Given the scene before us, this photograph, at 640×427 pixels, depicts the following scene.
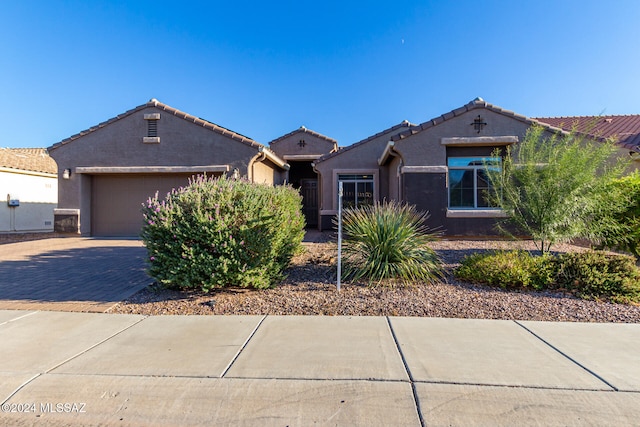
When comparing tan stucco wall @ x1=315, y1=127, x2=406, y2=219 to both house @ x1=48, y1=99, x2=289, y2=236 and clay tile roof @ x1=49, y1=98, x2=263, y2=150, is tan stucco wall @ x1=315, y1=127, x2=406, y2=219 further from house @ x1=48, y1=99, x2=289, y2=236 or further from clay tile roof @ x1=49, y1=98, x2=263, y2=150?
clay tile roof @ x1=49, y1=98, x2=263, y2=150

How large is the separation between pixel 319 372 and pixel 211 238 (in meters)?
3.02

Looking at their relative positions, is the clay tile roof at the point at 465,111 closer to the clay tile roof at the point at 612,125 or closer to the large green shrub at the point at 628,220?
the clay tile roof at the point at 612,125

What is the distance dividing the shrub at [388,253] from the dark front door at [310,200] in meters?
11.6

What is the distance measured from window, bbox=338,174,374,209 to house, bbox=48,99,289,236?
3.63m

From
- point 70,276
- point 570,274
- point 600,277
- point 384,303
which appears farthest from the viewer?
point 70,276

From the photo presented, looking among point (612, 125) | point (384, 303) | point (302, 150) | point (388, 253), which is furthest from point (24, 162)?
point (612, 125)

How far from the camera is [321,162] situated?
1570 cm

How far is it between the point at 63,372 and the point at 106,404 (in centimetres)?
86

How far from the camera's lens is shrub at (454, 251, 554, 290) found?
5988 mm

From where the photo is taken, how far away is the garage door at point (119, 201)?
46.4 ft

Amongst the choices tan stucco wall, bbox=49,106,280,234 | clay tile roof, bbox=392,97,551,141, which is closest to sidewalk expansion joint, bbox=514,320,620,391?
clay tile roof, bbox=392,97,551,141

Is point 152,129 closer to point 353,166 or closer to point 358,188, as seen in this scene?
point 353,166

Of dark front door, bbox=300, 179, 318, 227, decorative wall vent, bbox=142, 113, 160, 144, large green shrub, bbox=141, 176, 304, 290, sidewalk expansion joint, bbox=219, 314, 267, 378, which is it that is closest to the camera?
sidewalk expansion joint, bbox=219, 314, 267, 378

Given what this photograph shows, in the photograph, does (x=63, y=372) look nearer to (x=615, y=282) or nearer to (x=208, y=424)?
(x=208, y=424)
